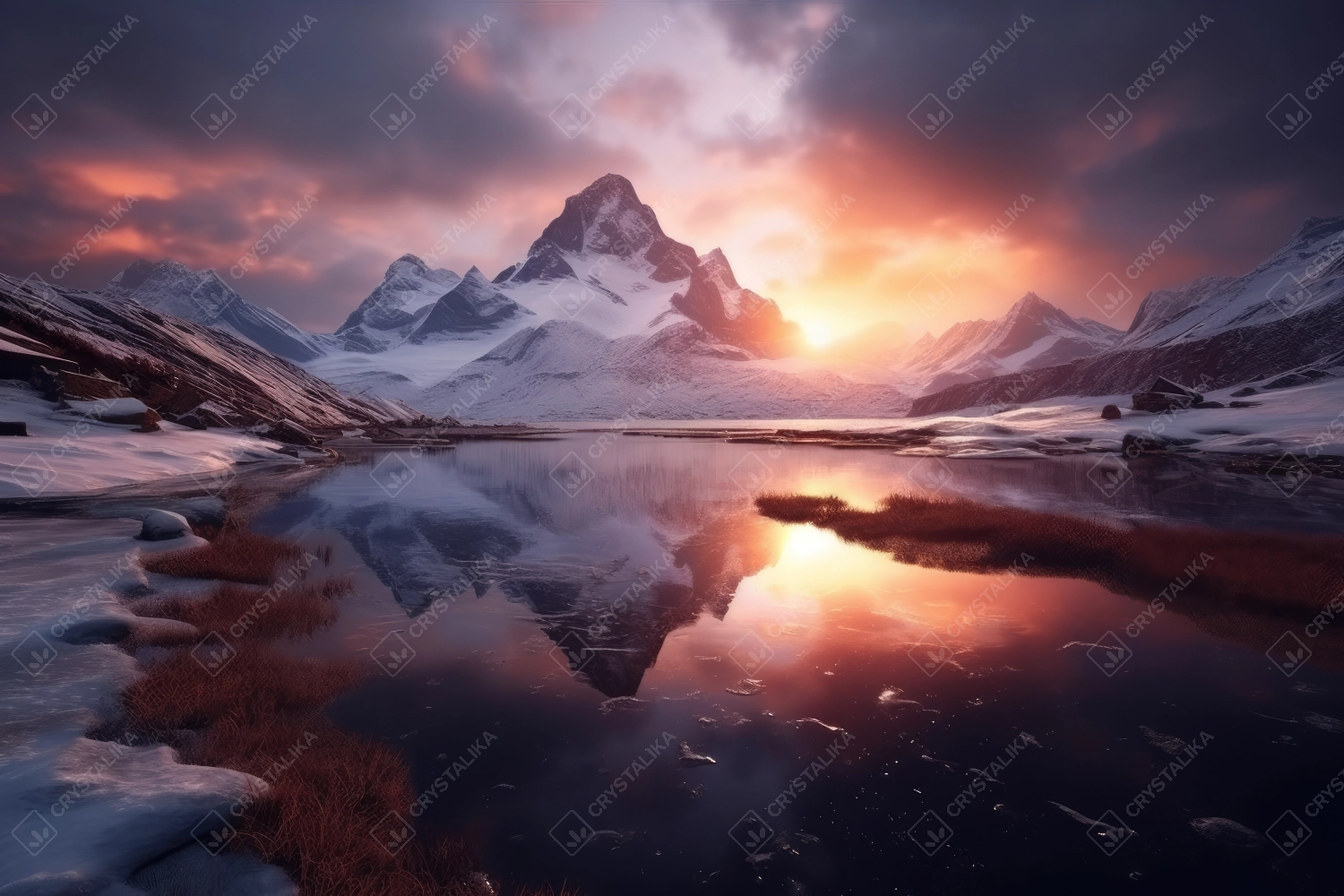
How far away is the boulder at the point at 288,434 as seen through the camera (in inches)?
1975

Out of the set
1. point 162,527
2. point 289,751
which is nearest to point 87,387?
point 162,527

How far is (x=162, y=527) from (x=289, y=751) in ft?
40.8

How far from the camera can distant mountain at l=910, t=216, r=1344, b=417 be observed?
369ft

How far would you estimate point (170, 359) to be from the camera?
203 ft

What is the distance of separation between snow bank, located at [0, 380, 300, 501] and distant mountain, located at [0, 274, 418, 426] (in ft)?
30.0

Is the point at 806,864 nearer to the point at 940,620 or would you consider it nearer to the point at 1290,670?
the point at 940,620

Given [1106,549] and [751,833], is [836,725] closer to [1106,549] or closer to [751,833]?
[751,833]

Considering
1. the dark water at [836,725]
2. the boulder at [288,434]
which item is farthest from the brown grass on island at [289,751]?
the boulder at [288,434]

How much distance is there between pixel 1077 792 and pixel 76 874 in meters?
10.0

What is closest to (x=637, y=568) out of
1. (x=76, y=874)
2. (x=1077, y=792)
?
(x=1077, y=792)

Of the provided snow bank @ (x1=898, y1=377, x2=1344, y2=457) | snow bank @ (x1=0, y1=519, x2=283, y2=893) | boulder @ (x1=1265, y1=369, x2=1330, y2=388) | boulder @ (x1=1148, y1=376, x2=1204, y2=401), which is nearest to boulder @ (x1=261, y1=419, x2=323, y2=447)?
snow bank @ (x1=0, y1=519, x2=283, y2=893)

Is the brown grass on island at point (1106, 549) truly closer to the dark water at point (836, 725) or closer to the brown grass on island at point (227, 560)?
the dark water at point (836, 725)

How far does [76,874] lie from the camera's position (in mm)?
4254

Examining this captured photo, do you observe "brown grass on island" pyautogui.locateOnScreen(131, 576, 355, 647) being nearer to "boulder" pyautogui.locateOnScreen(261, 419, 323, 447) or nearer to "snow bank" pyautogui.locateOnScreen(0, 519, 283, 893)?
"snow bank" pyautogui.locateOnScreen(0, 519, 283, 893)
